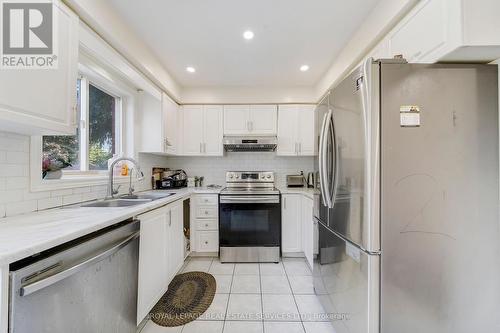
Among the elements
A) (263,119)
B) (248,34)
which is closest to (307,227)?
(263,119)

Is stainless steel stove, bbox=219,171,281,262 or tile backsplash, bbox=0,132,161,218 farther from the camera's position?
stainless steel stove, bbox=219,171,281,262

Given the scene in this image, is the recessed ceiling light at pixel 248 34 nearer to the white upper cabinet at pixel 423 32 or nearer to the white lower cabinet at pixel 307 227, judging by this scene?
the white upper cabinet at pixel 423 32

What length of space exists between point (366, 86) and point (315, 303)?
6.15 ft

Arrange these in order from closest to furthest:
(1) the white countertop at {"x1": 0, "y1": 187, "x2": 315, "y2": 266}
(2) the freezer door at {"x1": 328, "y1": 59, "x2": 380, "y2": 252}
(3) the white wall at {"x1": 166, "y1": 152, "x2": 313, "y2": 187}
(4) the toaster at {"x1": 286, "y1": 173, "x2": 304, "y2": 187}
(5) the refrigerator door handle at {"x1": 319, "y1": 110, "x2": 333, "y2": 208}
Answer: (1) the white countertop at {"x1": 0, "y1": 187, "x2": 315, "y2": 266} < (2) the freezer door at {"x1": 328, "y1": 59, "x2": 380, "y2": 252} < (5) the refrigerator door handle at {"x1": 319, "y1": 110, "x2": 333, "y2": 208} < (4) the toaster at {"x1": 286, "y1": 173, "x2": 304, "y2": 187} < (3) the white wall at {"x1": 166, "y1": 152, "x2": 313, "y2": 187}

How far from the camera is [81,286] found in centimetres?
100

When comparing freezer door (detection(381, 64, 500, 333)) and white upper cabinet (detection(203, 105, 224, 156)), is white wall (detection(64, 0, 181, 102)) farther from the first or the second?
freezer door (detection(381, 64, 500, 333))

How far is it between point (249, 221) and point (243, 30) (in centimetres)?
216

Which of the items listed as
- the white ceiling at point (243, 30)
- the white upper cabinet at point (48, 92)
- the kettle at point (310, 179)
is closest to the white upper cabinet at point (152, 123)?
the white ceiling at point (243, 30)

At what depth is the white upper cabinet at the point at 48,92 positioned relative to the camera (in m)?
1.00

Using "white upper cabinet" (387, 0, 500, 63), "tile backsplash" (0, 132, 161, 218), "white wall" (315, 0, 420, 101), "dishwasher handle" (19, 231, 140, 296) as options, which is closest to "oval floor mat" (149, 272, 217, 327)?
"dishwasher handle" (19, 231, 140, 296)

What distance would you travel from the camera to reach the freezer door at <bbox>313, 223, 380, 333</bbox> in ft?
3.71

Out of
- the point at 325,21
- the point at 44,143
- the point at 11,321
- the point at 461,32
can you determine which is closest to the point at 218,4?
the point at 325,21

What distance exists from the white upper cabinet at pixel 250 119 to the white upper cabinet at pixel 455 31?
6.83 feet

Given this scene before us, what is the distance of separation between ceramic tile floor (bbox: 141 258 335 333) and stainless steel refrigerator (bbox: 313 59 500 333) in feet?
2.68
